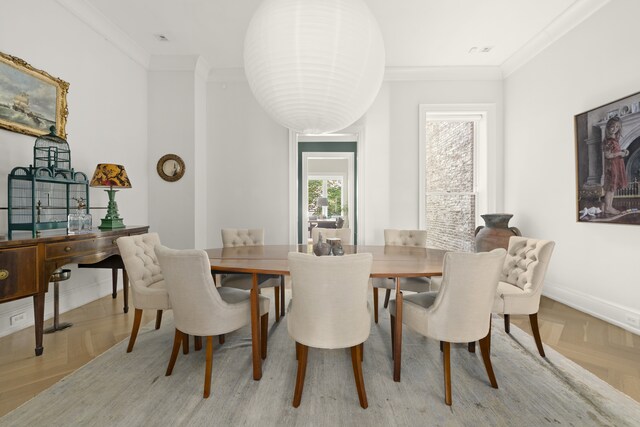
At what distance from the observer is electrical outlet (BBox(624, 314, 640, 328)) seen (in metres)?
2.51

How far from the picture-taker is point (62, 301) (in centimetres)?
299

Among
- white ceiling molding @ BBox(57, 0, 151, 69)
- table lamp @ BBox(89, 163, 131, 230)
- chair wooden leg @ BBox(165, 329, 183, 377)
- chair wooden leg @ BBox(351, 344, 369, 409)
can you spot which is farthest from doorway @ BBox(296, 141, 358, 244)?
chair wooden leg @ BBox(351, 344, 369, 409)

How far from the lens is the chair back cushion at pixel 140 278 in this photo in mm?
2061

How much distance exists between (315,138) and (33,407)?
416 centimetres

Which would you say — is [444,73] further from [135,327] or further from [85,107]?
[135,327]

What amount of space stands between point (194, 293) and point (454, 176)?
4.12 m

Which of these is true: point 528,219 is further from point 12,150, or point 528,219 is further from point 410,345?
point 12,150

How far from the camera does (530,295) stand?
6.73 feet

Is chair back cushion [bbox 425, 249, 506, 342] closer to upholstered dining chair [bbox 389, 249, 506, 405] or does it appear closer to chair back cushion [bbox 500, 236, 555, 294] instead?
upholstered dining chair [bbox 389, 249, 506, 405]

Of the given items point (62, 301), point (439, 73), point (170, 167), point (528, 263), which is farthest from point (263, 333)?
point (439, 73)

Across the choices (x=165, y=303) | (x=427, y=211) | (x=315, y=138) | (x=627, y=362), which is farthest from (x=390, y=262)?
(x=315, y=138)

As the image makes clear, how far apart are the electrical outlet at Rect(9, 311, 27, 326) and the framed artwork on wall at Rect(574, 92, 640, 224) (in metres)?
5.35

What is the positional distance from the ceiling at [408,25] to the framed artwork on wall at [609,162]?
111 cm

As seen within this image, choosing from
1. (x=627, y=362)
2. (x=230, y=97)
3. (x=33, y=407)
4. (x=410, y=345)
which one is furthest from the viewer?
(x=230, y=97)
